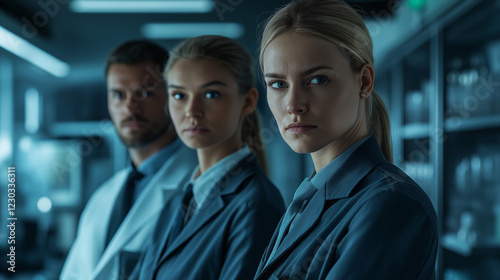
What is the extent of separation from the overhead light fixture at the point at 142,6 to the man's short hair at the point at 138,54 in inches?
59.1

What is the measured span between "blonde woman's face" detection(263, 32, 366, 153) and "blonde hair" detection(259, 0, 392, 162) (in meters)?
0.01

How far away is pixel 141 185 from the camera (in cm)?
155

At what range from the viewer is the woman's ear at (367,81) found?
2.51ft

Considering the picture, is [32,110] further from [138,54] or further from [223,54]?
[223,54]

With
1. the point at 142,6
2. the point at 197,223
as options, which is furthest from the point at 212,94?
the point at 142,6

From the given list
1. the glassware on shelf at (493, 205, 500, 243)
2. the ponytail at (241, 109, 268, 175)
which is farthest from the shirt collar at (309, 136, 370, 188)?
the glassware on shelf at (493, 205, 500, 243)

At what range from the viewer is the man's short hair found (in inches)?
58.2

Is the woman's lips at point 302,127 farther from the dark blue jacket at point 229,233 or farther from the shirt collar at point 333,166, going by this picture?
the dark blue jacket at point 229,233

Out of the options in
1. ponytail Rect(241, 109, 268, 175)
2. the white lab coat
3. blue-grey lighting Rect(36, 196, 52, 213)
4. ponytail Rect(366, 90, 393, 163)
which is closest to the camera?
ponytail Rect(366, 90, 393, 163)

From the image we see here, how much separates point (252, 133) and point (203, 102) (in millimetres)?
210

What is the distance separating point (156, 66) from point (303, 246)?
3.06ft

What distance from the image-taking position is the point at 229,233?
3.45 ft

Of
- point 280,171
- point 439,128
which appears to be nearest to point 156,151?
point 439,128

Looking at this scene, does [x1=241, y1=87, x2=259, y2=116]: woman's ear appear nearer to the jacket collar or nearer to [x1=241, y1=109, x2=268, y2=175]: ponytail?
[x1=241, y1=109, x2=268, y2=175]: ponytail
